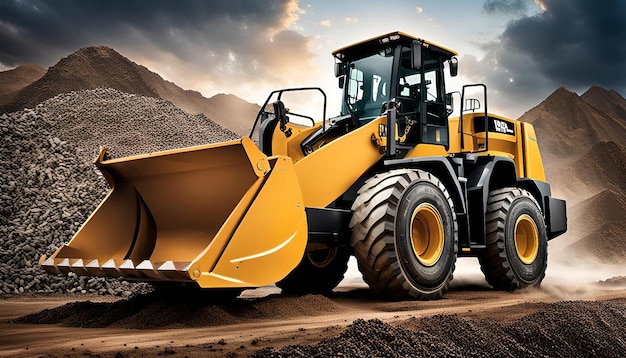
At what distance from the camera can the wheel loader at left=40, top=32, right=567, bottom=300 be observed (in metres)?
4.98

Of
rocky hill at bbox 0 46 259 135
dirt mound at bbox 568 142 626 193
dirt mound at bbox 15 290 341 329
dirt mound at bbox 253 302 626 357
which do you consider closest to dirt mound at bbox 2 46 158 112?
rocky hill at bbox 0 46 259 135

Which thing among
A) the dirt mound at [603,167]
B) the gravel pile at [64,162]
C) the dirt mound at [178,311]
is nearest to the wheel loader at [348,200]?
the dirt mound at [178,311]

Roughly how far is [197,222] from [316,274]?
227cm

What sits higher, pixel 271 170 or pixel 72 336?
pixel 271 170

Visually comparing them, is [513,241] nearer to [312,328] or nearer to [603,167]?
[312,328]

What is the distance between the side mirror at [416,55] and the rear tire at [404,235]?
1.21 m

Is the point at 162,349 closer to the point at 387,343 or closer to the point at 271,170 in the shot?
the point at 387,343

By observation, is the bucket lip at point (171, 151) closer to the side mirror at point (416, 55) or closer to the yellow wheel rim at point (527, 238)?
the side mirror at point (416, 55)

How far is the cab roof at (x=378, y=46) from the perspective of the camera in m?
7.15

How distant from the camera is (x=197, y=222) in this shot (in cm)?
565

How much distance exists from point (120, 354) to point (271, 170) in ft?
6.73

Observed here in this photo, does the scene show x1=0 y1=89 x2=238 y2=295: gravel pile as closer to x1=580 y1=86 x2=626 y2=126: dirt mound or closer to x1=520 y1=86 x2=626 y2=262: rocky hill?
x1=520 y1=86 x2=626 y2=262: rocky hill

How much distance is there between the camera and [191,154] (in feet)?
17.6

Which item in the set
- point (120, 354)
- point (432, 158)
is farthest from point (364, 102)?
point (120, 354)
